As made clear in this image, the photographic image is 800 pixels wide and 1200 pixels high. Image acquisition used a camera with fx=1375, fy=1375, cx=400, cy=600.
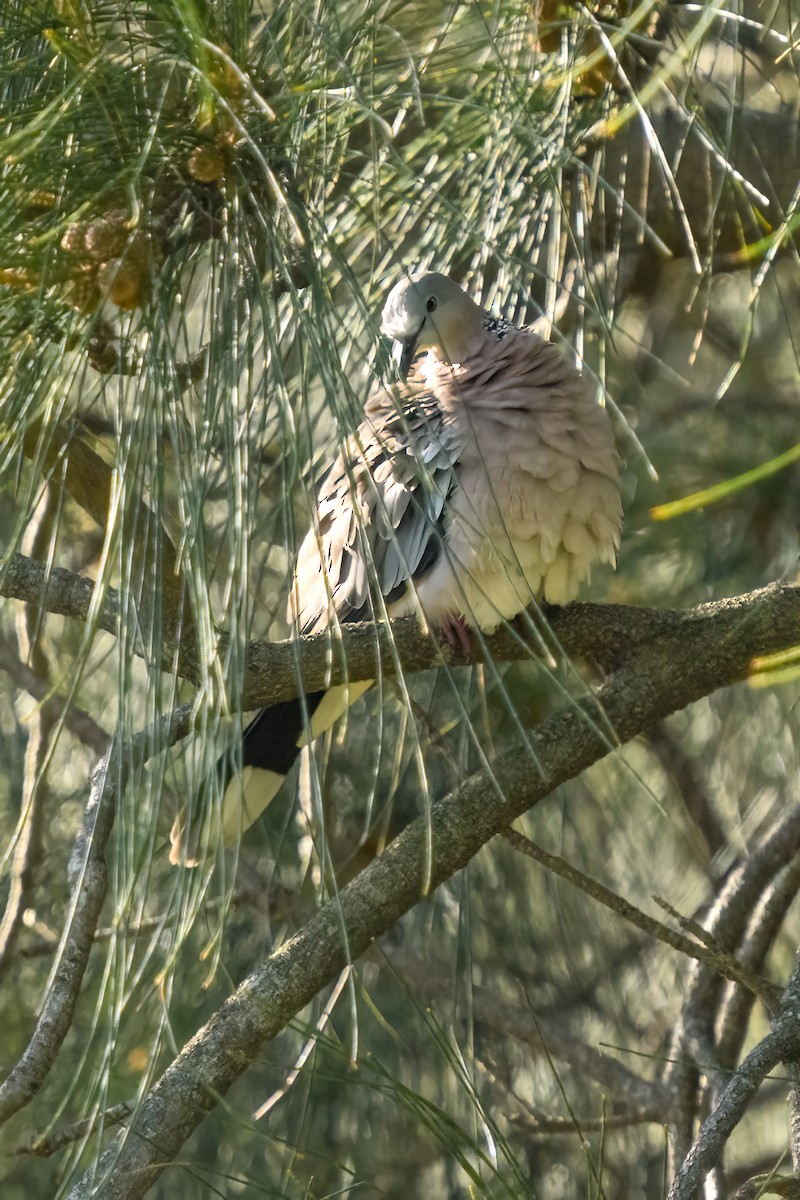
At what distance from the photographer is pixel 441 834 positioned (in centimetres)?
147

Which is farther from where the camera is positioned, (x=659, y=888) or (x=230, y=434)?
(x=659, y=888)

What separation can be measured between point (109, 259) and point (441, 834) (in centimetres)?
72

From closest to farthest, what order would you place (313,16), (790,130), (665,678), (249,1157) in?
(313,16)
(665,678)
(790,130)
(249,1157)

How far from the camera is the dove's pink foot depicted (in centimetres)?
182

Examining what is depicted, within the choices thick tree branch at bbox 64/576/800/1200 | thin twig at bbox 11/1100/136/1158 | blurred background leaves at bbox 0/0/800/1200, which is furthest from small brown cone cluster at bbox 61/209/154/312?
thin twig at bbox 11/1100/136/1158

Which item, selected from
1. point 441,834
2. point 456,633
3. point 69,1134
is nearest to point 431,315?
point 456,633

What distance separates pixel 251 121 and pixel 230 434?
0.83 ft

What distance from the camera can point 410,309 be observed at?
186cm

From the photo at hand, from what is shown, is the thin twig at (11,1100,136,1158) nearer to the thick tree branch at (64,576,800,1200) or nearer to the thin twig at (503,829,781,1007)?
the thick tree branch at (64,576,800,1200)

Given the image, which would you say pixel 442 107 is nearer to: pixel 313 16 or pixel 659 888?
pixel 313 16

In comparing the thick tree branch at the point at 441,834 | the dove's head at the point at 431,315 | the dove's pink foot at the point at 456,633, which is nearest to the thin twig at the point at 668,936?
the thick tree branch at the point at 441,834

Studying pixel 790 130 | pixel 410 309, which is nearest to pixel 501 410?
pixel 410 309

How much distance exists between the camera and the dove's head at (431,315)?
1808 mm

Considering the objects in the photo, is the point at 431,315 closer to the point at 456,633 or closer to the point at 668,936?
the point at 456,633
